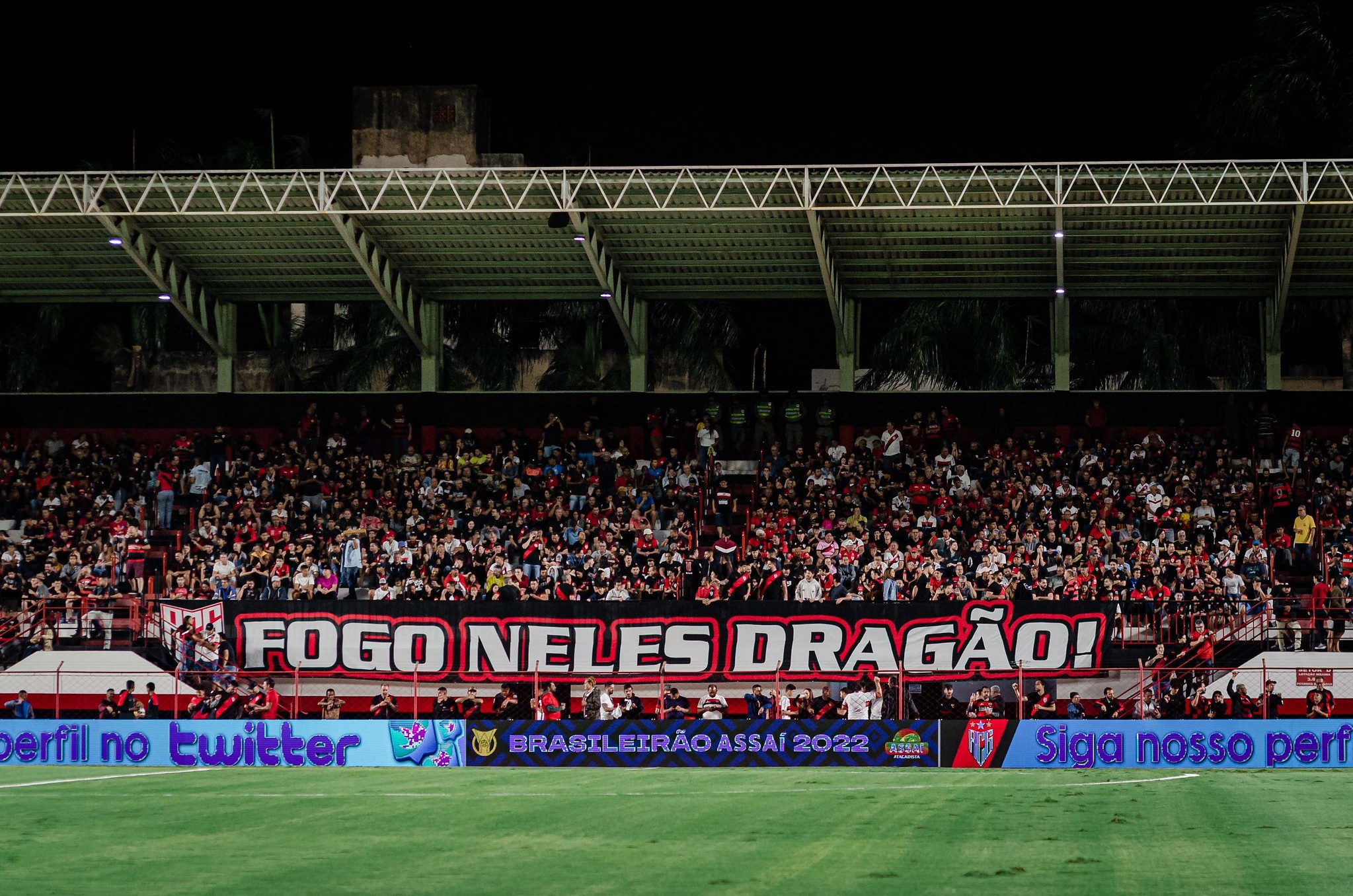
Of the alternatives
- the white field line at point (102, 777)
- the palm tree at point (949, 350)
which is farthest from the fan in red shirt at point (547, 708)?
the palm tree at point (949, 350)

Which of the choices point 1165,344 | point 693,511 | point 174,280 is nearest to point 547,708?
point 693,511

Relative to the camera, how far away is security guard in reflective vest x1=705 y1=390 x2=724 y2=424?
37500 millimetres

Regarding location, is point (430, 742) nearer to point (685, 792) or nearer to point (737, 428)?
point (685, 792)

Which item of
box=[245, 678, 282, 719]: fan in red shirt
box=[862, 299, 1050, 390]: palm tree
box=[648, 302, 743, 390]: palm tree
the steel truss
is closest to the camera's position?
box=[245, 678, 282, 719]: fan in red shirt

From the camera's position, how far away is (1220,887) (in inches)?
394

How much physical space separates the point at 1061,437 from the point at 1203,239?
576 cm

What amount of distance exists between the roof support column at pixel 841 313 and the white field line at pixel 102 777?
18.2m

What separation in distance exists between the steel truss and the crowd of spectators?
5.98 meters

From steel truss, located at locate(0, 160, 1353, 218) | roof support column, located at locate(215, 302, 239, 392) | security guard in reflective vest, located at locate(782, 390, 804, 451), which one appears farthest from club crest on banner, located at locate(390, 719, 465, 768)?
roof support column, located at locate(215, 302, 239, 392)

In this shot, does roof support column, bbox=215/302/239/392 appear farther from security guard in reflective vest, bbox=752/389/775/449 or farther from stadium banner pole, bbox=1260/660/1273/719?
stadium banner pole, bbox=1260/660/1273/719

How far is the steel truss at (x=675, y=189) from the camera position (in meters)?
31.2

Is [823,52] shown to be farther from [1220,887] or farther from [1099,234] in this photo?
[1220,887]

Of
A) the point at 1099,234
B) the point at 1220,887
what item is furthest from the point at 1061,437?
the point at 1220,887

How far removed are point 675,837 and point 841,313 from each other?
86.1 ft
